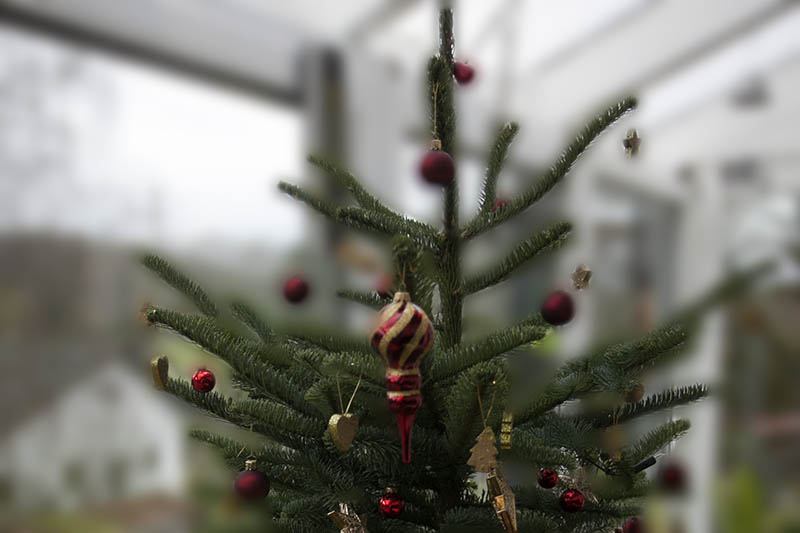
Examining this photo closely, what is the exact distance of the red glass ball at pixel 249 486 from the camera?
39 centimetres

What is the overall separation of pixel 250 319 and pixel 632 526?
378 millimetres

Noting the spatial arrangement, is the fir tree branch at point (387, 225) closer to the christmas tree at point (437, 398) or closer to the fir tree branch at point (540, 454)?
the christmas tree at point (437, 398)

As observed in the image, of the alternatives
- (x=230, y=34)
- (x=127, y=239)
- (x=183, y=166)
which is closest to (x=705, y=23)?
(x=230, y=34)

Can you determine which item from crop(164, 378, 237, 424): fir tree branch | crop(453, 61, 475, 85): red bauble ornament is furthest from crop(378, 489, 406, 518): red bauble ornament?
crop(453, 61, 475, 85): red bauble ornament

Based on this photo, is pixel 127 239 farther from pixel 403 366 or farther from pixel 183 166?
pixel 403 366

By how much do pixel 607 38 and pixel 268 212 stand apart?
1375 millimetres

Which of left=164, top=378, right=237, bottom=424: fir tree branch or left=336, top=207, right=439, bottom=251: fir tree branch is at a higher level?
left=336, top=207, right=439, bottom=251: fir tree branch

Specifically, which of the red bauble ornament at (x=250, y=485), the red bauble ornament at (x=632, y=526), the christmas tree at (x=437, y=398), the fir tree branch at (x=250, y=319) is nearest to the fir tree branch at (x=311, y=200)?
the christmas tree at (x=437, y=398)

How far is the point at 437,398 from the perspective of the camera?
45 cm

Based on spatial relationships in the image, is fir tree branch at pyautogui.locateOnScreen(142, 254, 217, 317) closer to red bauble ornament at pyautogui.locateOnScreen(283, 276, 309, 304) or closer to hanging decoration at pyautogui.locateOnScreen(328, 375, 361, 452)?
red bauble ornament at pyautogui.locateOnScreen(283, 276, 309, 304)

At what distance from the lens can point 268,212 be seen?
1350 millimetres

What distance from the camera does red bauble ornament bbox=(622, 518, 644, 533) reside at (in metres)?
0.53

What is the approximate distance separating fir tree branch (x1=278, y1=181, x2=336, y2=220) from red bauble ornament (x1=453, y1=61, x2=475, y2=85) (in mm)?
148

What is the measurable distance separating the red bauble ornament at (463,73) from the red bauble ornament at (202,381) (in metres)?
0.30
